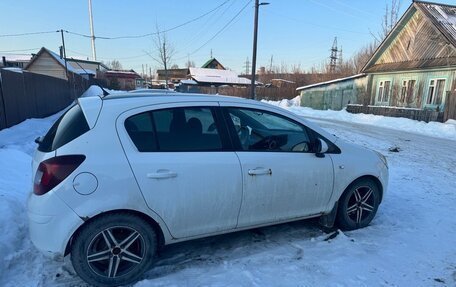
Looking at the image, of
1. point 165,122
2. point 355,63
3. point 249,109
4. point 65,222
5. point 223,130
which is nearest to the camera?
point 65,222

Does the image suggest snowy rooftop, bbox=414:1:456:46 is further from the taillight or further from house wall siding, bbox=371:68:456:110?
the taillight

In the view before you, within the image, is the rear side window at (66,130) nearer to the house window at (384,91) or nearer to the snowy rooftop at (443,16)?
the snowy rooftop at (443,16)

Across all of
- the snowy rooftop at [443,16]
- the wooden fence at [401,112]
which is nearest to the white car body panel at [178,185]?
the wooden fence at [401,112]

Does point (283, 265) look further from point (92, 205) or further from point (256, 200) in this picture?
point (92, 205)

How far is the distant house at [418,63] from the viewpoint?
21.2 m

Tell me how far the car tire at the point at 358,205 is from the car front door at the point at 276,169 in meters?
0.34

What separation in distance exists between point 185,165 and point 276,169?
101cm

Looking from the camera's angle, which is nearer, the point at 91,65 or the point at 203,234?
the point at 203,234

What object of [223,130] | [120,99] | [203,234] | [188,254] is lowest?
[188,254]

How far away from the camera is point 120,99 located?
3352 millimetres

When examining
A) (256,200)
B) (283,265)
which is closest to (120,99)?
(256,200)

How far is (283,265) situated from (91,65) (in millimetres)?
82478

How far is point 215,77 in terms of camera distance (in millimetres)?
60094

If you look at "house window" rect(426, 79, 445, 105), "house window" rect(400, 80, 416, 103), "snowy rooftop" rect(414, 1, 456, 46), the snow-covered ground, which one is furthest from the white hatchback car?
"house window" rect(400, 80, 416, 103)
